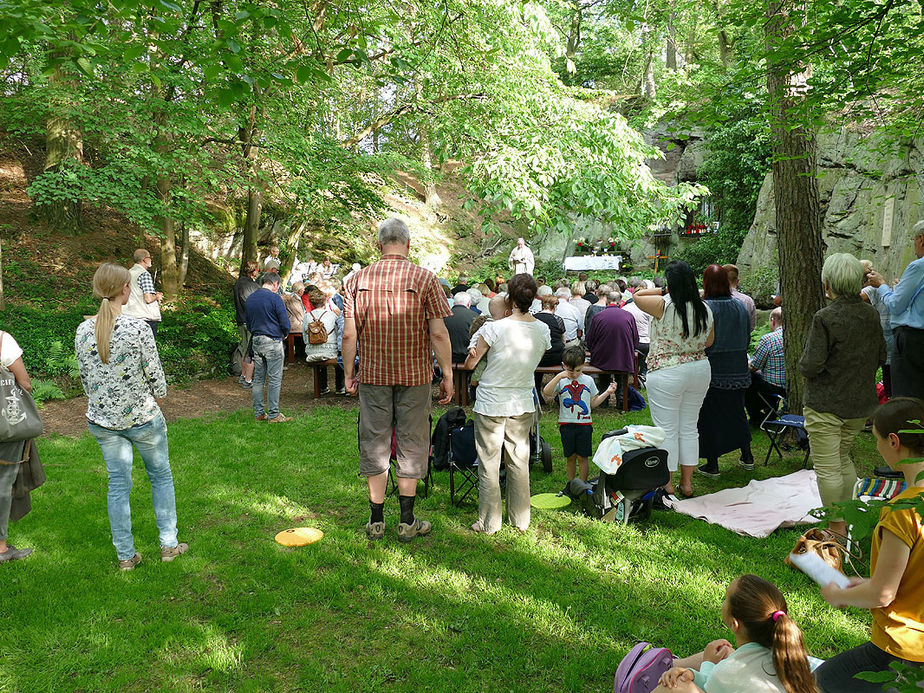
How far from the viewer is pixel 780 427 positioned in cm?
632

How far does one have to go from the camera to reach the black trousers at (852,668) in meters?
2.06

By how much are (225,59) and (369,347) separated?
2143mm

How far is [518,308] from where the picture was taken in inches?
169

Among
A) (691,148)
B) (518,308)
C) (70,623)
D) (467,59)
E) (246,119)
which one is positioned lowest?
(70,623)

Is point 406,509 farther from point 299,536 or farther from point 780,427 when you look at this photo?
point 780,427

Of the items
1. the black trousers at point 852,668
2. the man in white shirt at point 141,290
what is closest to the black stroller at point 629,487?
the black trousers at point 852,668

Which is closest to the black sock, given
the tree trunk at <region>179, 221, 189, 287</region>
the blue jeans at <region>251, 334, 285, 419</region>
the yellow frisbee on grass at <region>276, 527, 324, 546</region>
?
the yellow frisbee on grass at <region>276, 527, 324, 546</region>

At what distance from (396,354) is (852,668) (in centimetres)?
294

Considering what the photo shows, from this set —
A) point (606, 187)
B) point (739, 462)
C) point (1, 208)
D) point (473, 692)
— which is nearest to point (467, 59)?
point (606, 187)

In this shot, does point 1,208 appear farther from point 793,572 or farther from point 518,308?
point 793,572

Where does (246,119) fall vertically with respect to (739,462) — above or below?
above

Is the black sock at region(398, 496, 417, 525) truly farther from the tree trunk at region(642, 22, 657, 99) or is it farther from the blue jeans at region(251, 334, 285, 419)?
the tree trunk at region(642, 22, 657, 99)

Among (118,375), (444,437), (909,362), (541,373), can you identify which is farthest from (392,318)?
(541,373)

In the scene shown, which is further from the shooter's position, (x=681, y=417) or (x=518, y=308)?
(x=681, y=417)
